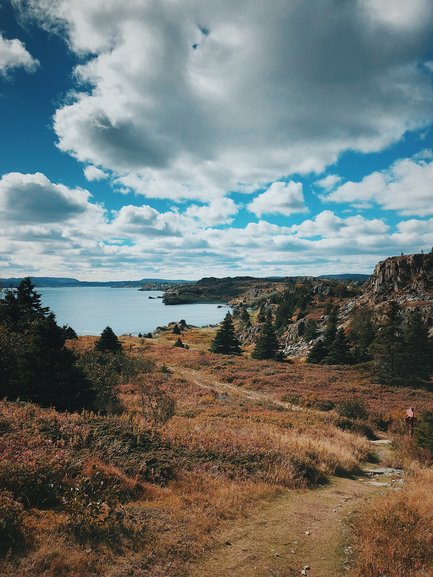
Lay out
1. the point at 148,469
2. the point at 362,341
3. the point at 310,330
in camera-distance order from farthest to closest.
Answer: the point at 310,330, the point at 362,341, the point at 148,469

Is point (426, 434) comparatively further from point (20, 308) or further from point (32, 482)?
point (20, 308)

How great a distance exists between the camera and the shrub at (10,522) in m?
6.50

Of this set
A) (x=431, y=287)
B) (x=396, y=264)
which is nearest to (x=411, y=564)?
(x=431, y=287)

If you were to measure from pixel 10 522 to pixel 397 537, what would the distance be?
25.6ft

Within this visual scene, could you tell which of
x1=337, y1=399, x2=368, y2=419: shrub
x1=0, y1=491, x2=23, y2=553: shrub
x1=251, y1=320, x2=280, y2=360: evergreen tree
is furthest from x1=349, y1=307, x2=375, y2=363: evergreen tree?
x1=0, y1=491, x2=23, y2=553: shrub

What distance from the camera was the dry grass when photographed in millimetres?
6898

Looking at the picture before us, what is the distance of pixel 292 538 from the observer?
820cm

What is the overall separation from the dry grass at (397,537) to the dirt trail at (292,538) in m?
0.43

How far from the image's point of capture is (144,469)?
1093 centimetres

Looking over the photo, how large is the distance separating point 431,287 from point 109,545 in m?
88.0

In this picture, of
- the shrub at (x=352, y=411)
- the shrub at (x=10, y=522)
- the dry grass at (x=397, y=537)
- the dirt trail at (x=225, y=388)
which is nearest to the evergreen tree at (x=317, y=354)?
the dirt trail at (x=225, y=388)

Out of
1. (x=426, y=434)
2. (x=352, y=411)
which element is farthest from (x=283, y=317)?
(x=426, y=434)

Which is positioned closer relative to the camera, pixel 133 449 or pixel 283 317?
pixel 133 449

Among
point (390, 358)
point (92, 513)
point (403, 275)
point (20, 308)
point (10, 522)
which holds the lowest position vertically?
point (390, 358)
